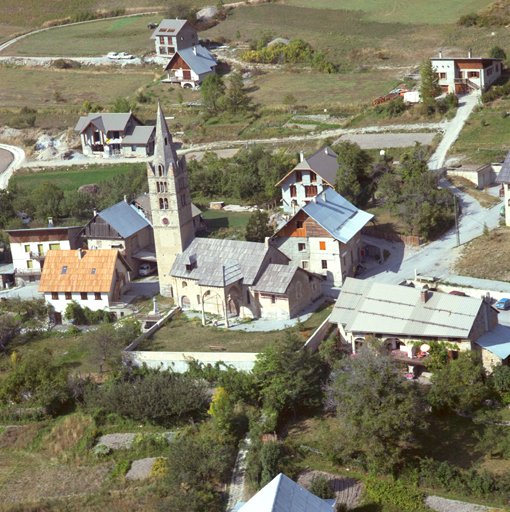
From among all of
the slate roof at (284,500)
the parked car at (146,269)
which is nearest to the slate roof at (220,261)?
the parked car at (146,269)

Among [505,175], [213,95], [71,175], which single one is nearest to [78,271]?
[505,175]

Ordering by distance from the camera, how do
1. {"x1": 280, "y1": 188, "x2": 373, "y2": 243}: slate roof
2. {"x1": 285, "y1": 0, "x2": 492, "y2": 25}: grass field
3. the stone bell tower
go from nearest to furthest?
the stone bell tower → {"x1": 280, "y1": 188, "x2": 373, "y2": 243}: slate roof → {"x1": 285, "y1": 0, "x2": 492, "y2": 25}: grass field

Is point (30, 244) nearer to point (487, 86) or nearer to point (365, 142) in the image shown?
point (365, 142)

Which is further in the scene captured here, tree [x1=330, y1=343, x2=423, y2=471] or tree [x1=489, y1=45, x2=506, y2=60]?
tree [x1=489, y1=45, x2=506, y2=60]

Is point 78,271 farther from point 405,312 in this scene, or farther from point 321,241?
point 405,312

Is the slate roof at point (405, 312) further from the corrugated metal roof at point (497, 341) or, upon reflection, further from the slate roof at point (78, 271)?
the slate roof at point (78, 271)

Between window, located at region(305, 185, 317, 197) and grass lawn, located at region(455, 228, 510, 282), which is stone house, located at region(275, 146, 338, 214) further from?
grass lawn, located at region(455, 228, 510, 282)

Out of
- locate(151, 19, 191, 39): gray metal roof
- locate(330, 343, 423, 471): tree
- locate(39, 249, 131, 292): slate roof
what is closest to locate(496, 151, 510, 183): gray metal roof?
locate(330, 343, 423, 471): tree
